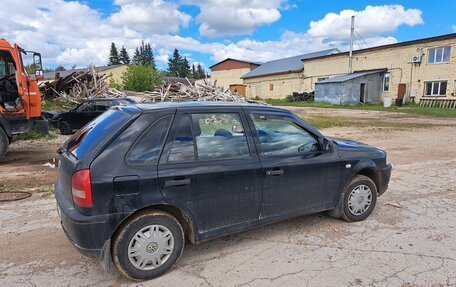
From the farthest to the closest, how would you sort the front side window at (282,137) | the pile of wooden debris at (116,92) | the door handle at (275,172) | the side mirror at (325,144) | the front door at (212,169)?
1. the pile of wooden debris at (116,92)
2. the side mirror at (325,144)
3. the front side window at (282,137)
4. the door handle at (275,172)
5. the front door at (212,169)

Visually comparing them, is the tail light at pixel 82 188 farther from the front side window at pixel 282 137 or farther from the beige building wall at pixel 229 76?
the beige building wall at pixel 229 76

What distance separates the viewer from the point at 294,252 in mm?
3609

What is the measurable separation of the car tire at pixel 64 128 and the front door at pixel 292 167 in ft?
39.4

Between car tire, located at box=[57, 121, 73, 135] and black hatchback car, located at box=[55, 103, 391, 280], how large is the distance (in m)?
11.2

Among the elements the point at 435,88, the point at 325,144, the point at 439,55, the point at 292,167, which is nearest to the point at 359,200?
the point at 325,144

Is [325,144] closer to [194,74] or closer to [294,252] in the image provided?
[294,252]

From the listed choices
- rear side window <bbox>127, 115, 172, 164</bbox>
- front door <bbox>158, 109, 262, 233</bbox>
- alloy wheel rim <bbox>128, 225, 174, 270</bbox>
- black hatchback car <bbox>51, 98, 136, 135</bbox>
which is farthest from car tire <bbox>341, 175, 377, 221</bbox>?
black hatchback car <bbox>51, 98, 136, 135</bbox>

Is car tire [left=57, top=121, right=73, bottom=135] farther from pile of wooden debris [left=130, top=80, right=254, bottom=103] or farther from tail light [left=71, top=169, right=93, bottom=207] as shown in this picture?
tail light [left=71, top=169, right=93, bottom=207]

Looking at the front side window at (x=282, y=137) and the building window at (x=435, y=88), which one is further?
the building window at (x=435, y=88)

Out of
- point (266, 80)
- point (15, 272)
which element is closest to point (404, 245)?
point (15, 272)

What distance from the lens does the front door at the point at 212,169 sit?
3.09 metres

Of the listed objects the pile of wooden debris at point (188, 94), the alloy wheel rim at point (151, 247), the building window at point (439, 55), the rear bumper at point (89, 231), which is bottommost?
the alloy wheel rim at point (151, 247)

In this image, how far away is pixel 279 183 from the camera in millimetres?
3635

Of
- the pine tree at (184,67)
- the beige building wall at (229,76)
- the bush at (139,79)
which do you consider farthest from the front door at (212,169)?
the pine tree at (184,67)
